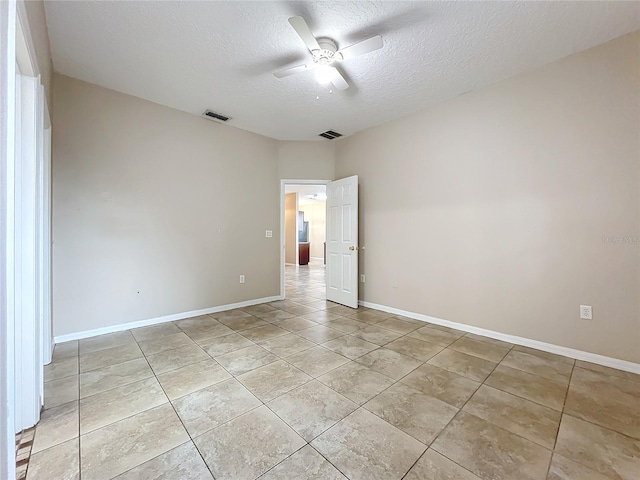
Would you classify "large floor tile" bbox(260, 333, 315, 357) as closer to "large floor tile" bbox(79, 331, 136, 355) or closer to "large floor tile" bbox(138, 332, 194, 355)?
"large floor tile" bbox(138, 332, 194, 355)

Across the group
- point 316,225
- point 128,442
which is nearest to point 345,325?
point 128,442

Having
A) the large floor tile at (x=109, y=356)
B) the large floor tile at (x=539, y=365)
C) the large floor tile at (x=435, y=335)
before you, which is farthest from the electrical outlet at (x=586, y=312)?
the large floor tile at (x=109, y=356)

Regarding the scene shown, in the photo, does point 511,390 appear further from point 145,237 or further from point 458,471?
point 145,237

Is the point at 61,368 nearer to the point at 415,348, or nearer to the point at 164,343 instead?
the point at 164,343

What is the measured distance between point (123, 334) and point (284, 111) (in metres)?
3.34

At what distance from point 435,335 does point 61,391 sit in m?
3.41

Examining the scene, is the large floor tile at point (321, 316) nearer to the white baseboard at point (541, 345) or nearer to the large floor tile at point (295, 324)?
the large floor tile at point (295, 324)

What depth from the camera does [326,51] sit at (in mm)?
2297

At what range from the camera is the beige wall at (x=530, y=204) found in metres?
2.34

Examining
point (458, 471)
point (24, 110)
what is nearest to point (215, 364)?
point (458, 471)

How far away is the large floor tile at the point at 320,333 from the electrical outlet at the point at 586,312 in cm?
228

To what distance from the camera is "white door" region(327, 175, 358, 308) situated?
4281mm

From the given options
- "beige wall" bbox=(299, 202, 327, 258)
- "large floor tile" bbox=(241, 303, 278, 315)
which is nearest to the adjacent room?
"large floor tile" bbox=(241, 303, 278, 315)

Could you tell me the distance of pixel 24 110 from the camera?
65.2 inches
